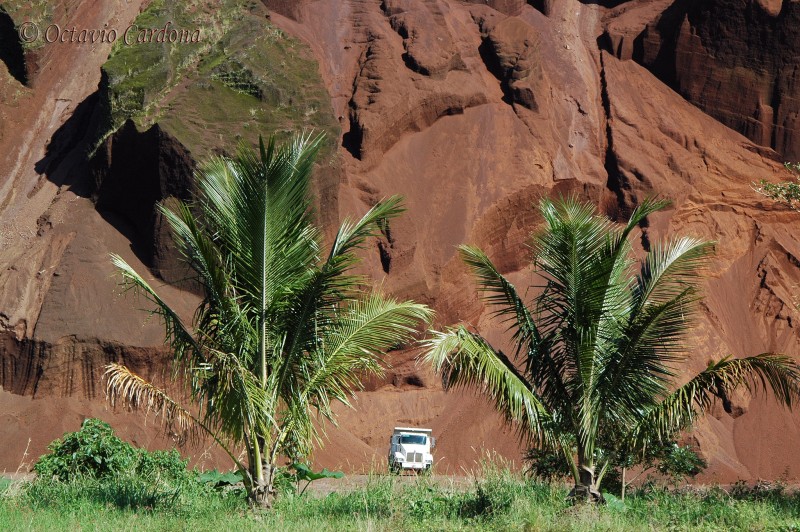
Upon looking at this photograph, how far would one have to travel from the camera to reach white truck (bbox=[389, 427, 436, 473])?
2386 cm

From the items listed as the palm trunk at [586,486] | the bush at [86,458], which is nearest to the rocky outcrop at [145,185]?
the bush at [86,458]

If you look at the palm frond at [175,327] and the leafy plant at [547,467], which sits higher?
the palm frond at [175,327]

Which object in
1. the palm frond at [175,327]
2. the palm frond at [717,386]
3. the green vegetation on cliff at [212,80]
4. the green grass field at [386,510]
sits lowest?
the green grass field at [386,510]

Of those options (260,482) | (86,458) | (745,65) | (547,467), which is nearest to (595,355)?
(547,467)

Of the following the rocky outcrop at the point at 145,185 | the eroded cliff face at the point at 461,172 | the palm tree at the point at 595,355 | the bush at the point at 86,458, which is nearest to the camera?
the palm tree at the point at 595,355

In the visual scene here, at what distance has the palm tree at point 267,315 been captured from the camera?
12039mm

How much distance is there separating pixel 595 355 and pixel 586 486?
1644 millimetres

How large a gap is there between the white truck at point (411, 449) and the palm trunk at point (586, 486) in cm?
1125

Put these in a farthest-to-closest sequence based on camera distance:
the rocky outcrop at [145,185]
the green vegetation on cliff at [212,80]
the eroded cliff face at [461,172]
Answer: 1. the green vegetation on cliff at [212,80]
2. the rocky outcrop at [145,185]
3. the eroded cliff face at [461,172]

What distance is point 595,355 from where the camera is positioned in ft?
41.2

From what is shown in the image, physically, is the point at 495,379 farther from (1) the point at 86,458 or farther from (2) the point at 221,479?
(1) the point at 86,458

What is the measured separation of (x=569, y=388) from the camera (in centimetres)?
1295

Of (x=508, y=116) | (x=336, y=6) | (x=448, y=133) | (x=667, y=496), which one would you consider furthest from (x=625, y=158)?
(x=667, y=496)

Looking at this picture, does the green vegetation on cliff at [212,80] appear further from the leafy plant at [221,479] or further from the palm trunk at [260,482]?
the palm trunk at [260,482]
